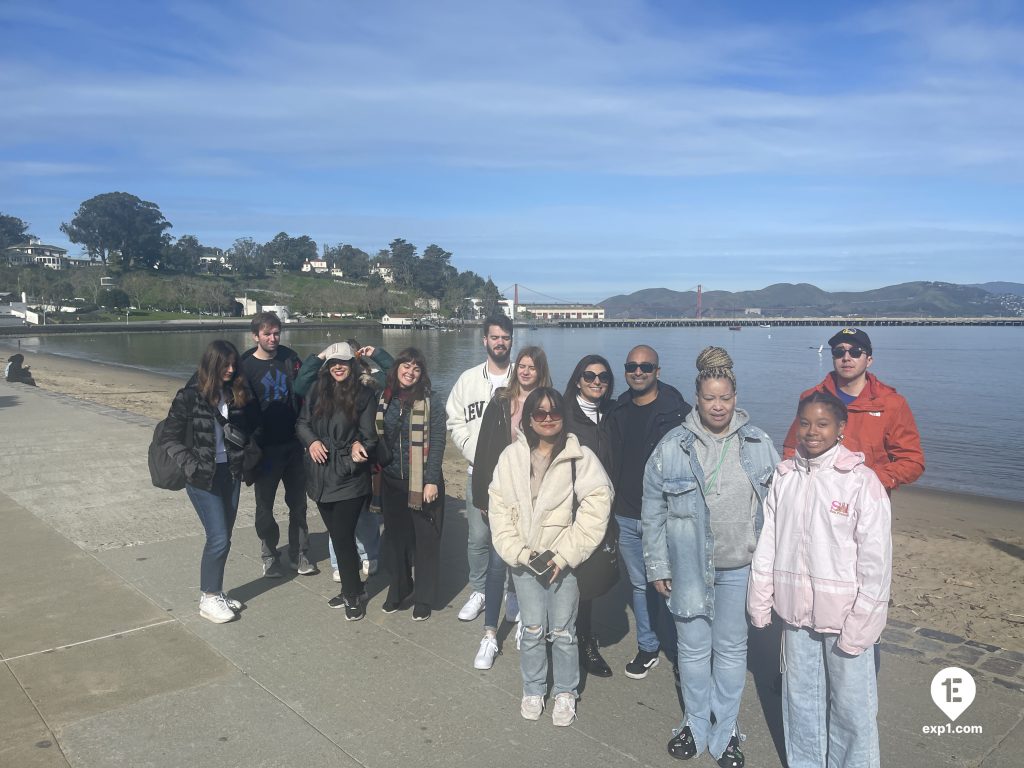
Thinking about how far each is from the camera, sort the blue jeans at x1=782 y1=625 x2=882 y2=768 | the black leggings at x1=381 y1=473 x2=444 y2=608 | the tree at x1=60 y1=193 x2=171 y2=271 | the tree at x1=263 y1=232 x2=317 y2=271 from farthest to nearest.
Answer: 1. the tree at x1=263 y1=232 x2=317 y2=271
2. the tree at x1=60 y1=193 x2=171 y2=271
3. the black leggings at x1=381 y1=473 x2=444 y2=608
4. the blue jeans at x1=782 y1=625 x2=882 y2=768

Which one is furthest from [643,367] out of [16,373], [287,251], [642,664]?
[287,251]

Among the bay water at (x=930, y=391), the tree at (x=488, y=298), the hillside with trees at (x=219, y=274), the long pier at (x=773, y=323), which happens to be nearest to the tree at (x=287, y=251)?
the hillside with trees at (x=219, y=274)

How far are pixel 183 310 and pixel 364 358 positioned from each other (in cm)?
11945

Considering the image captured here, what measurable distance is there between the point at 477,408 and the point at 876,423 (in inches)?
85.9

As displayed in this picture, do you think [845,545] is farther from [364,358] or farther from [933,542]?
[933,542]

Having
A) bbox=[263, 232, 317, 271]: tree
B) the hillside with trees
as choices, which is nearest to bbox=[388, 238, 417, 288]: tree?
the hillside with trees

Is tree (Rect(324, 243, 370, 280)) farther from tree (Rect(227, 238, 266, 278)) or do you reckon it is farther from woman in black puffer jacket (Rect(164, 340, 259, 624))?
woman in black puffer jacket (Rect(164, 340, 259, 624))

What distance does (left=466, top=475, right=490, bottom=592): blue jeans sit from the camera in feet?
14.7

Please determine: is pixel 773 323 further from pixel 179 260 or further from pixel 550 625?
pixel 550 625

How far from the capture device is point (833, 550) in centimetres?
286

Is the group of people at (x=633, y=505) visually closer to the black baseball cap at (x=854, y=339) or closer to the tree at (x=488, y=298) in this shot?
the black baseball cap at (x=854, y=339)

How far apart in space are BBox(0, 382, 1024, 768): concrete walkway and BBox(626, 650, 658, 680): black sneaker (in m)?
0.05

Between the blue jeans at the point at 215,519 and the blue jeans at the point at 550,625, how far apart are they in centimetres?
197

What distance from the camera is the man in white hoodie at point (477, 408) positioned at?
4566 millimetres
